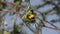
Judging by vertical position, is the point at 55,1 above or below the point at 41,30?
above

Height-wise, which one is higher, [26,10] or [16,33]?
[26,10]

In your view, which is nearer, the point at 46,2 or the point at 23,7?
the point at 23,7

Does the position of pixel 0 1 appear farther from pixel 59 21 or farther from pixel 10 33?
pixel 59 21

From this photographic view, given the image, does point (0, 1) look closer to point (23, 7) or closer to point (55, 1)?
point (23, 7)

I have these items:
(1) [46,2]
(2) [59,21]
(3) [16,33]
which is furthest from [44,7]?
(3) [16,33]

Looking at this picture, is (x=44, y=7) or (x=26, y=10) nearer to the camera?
(x=26, y=10)

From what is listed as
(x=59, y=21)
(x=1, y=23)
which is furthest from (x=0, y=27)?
(x=59, y=21)

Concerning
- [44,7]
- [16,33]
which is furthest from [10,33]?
[44,7]

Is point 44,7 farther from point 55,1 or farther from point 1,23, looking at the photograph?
point 1,23
